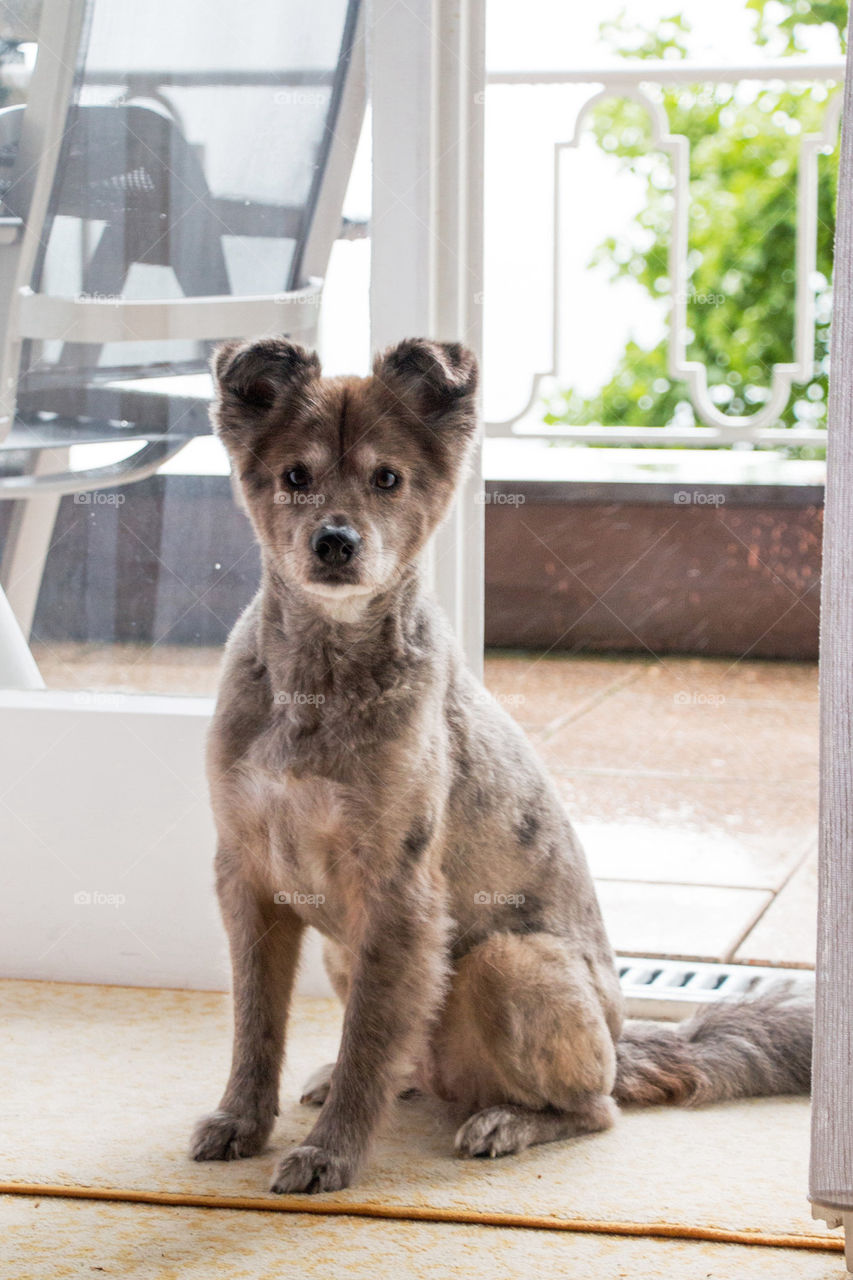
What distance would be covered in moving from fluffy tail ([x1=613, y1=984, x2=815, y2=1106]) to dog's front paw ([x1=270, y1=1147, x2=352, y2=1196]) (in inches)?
20.2

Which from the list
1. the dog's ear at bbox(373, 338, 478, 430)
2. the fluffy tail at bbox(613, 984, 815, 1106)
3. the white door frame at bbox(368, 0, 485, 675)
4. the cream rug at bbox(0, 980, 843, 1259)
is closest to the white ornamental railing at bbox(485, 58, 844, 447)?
the white door frame at bbox(368, 0, 485, 675)

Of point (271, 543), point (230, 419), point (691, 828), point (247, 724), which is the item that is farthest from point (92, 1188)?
point (691, 828)

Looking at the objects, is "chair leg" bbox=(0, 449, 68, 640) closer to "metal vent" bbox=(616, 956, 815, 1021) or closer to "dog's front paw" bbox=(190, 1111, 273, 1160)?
"dog's front paw" bbox=(190, 1111, 273, 1160)

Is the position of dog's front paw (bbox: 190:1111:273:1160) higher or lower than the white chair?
Result: lower

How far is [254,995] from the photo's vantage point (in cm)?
208

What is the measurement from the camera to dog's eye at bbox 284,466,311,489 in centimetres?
200

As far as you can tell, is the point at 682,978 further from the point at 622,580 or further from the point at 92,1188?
the point at 622,580

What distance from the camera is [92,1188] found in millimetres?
1888

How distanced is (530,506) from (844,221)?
4.30 metres

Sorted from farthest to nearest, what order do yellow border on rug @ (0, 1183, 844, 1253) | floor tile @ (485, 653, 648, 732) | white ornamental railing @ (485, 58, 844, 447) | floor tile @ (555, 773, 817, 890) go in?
floor tile @ (485, 653, 648, 732)
white ornamental railing @ (485, 58, 844, 447)
floor tile @ (555, 773, 817, 890)
yellow border on rug @ (0, 1183, 844, 1253)

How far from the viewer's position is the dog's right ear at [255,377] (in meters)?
1.98

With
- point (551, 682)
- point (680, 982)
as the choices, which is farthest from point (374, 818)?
point (551, 682)

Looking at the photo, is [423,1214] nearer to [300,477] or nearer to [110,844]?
[300,477]

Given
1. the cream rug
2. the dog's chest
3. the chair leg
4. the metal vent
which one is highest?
the chair leg
